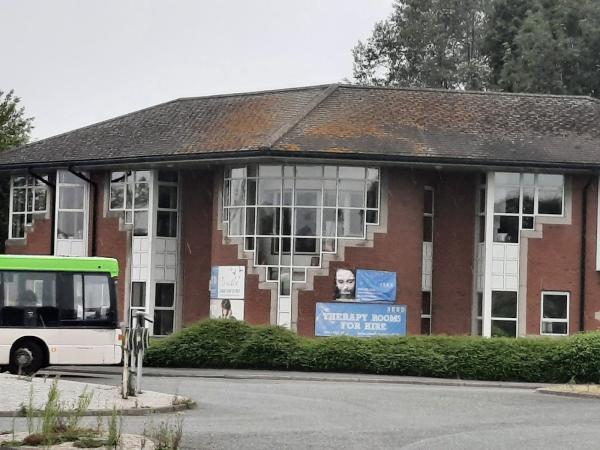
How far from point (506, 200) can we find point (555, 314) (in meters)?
3.89

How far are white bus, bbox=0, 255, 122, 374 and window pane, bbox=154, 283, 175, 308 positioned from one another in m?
15.4

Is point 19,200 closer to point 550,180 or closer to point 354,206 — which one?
point 354,206

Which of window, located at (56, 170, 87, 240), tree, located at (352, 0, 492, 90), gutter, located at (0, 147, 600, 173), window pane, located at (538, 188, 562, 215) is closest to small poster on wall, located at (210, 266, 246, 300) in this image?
gutter, located at (0, 147, 600, 173)

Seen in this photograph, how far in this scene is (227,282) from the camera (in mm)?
41219

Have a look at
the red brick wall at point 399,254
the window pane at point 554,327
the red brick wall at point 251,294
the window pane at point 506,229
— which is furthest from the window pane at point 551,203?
the red brick wall at point 251,294

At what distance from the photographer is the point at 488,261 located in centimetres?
4141

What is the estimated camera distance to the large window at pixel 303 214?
133 ft

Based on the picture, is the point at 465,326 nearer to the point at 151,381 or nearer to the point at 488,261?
the point at 488,261

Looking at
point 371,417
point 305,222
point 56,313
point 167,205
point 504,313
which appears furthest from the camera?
point 167,205

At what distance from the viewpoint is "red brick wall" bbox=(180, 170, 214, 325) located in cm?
4391

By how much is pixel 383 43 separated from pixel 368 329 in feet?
126

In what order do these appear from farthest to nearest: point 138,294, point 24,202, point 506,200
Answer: point 24,202 < point 138,294 < point 506,200

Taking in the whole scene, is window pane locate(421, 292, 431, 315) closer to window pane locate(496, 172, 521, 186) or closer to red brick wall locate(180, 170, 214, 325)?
window pane locate(496, 172, 521, 186)

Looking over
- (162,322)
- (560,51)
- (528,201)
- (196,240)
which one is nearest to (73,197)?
(196,240)
